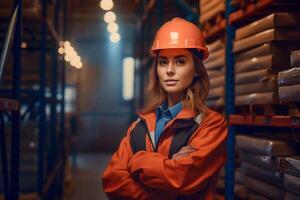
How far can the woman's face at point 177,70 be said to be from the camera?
9.27 ft

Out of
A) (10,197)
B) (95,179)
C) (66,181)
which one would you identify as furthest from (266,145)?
(95,179)

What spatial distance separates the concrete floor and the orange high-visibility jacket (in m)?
5.53

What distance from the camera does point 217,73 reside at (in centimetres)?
490

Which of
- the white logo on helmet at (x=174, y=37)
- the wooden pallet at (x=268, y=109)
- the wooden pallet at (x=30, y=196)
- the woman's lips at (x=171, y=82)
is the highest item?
the white logo on helmet at (x=174, y=37)

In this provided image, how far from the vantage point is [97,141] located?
1580 centimetres

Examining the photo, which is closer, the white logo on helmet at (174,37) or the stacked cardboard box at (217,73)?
the white logo on helmet at (174,37)

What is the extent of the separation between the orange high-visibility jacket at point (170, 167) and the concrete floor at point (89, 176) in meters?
5.53

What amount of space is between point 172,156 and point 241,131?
2.02 meters

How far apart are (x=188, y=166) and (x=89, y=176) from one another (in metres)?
8.52

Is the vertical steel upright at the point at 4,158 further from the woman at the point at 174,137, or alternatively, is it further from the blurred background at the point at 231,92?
the woman at the point at 174,137

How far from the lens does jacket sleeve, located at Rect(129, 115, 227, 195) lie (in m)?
2.46

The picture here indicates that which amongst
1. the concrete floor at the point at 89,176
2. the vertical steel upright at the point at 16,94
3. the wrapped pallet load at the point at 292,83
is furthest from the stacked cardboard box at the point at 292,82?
the concrete floor at the point at 89,176

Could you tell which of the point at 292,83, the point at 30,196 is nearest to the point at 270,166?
the point at 292,83

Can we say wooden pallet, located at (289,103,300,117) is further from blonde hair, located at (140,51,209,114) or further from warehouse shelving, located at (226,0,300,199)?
warehouse shelving, located at (226,0,300,199)
